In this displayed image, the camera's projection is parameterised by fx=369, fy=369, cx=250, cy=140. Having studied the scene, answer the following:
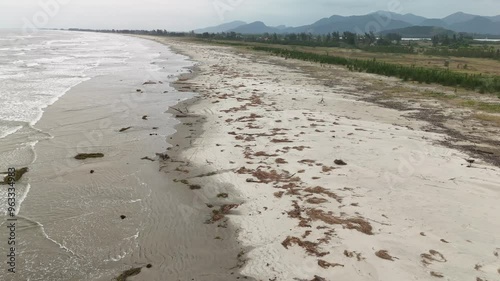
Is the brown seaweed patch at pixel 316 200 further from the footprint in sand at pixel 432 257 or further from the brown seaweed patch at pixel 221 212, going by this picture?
the footprint in sand at pixel 432 257

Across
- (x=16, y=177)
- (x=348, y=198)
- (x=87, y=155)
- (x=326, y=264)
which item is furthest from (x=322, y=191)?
(x=16, y=177)

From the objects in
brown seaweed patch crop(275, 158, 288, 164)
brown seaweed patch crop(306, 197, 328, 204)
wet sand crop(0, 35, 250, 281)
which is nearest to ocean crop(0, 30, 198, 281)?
wet sand crop(0, 35, 250, 281)

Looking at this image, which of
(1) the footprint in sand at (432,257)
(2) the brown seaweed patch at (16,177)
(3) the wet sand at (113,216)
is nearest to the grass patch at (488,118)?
(1) the footprint in sand at (432,257)

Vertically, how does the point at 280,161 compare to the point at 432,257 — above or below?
above

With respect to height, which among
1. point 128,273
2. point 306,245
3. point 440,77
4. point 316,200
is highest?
point 440,77

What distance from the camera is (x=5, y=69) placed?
33281 mm

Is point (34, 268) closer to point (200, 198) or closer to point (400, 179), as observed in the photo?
point (200, 198)

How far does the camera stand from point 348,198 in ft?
27.7

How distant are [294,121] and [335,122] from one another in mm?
1683

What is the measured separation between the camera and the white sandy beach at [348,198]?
20.3 ft

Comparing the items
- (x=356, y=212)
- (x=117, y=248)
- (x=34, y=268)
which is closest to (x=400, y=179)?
(x=356, y=212)

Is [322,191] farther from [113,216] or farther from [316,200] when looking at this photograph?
[113,216]

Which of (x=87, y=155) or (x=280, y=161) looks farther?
(x=87, y=155)

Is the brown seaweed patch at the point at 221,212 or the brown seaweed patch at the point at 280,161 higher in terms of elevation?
the brown seaweed patch at the point at 280,161
